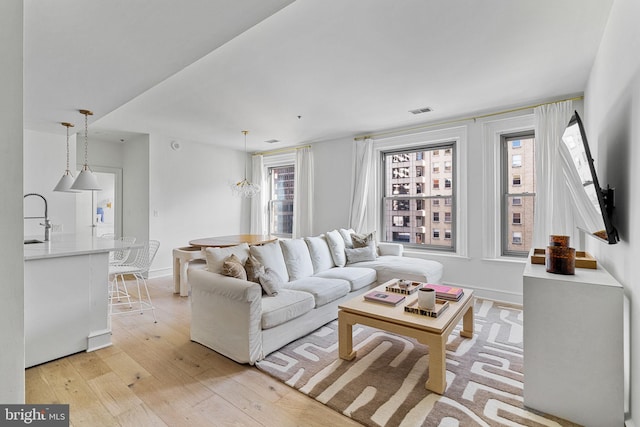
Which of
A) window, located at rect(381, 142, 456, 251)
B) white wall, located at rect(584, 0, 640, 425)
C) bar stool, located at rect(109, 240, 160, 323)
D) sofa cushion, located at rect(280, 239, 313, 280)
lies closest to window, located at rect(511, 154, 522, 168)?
window, located at rect(381, 142, 456, 251)

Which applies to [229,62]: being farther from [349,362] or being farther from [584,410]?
[584,410]

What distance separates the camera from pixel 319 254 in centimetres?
398

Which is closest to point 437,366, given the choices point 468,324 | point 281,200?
point 468,324

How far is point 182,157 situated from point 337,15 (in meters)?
4.71

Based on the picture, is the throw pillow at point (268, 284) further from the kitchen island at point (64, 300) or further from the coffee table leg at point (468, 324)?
the coffee table leg at point (468, 324)

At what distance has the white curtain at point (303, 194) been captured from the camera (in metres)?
6.00

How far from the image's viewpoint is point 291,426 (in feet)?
5.69

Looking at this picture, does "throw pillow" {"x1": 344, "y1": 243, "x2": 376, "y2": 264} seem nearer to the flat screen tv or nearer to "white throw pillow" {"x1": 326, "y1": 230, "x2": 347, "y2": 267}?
"white throw pillow" {"x1": 326, "y1": 230, "x2": 347, "y2": 267}

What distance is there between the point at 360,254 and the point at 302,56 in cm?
277

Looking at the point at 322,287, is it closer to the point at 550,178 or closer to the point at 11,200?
the point at 11,200

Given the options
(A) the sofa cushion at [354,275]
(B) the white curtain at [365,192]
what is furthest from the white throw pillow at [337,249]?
(B) the white curtain at [365,192]

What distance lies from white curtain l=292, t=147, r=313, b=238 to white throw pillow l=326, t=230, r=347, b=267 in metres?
1.65

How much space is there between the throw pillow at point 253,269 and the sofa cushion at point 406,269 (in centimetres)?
176

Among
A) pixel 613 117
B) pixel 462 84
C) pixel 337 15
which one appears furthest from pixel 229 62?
pixel 613 117
